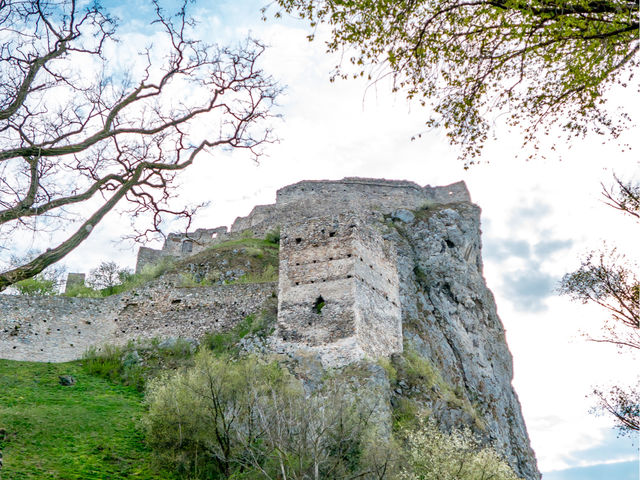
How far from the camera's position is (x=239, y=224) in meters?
43.8

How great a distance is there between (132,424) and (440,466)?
9701mm

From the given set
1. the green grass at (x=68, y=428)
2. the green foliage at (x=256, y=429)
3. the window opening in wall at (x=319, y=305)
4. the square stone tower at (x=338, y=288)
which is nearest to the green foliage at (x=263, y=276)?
the square stone tower at (x=338, y=288)

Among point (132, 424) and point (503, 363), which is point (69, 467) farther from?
point (503, 363)

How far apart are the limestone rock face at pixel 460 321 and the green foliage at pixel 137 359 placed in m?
9.66

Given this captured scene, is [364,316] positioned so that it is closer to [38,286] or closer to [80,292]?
[80,292]

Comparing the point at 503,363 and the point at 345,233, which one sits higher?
the point at 345,233

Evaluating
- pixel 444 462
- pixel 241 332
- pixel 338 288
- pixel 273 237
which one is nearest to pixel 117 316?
pixel 241 332

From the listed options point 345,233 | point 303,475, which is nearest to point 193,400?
point 303,475

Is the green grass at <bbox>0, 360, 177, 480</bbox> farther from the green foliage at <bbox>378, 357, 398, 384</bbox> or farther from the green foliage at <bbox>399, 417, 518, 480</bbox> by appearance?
the green foliage at <bbox>378, 357, 398, 384</bbox>

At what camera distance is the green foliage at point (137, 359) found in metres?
22.3

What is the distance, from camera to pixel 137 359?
2317cm

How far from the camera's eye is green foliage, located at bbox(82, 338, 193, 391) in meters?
22.3

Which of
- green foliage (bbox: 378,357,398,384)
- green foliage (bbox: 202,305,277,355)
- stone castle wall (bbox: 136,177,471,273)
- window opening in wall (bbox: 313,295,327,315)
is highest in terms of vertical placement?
stone castle wall (bbox: 136,177,471,273)

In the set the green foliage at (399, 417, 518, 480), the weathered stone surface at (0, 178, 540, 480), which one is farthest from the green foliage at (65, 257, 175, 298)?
the green foliage at (399, 417, 518, 480)
